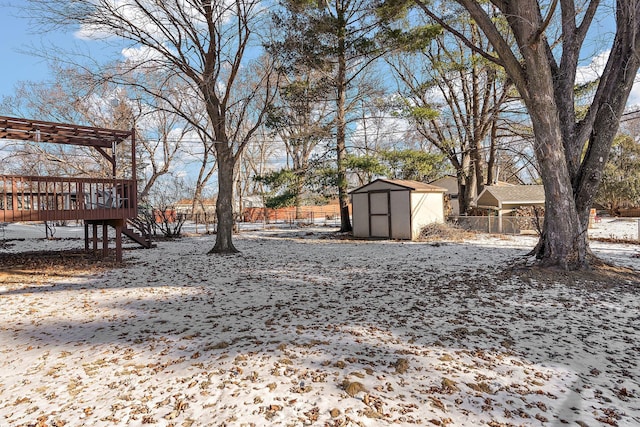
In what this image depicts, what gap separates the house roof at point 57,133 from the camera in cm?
844

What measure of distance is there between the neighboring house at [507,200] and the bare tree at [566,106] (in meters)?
8.85

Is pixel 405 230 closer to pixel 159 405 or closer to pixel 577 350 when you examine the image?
pixel 577 350

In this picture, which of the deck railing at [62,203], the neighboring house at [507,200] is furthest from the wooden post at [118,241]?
the neighboring house at [507,200]

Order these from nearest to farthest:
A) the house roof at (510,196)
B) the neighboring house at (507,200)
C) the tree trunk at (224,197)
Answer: the tree trunk at (224,197) → the neighboring house at (507,200) → the house roof at (510,196)

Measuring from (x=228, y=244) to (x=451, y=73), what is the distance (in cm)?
1298

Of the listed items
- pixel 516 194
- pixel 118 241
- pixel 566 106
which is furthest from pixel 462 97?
pixel 118 241

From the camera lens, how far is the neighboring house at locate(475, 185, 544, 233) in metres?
15.5

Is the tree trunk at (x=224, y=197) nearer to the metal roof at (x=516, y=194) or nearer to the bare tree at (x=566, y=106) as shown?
the bare tree at (x=566, y=106)

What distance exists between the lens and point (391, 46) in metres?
13.6

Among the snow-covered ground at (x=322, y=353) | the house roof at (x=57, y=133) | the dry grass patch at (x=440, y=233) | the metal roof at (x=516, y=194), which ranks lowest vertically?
the snow-covered ground at (x=322, y=353)

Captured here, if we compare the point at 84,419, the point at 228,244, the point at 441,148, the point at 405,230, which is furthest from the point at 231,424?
the point at 441,148

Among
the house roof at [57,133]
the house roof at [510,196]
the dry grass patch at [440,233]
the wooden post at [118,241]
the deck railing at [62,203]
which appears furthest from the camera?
the house roof at [510,196]

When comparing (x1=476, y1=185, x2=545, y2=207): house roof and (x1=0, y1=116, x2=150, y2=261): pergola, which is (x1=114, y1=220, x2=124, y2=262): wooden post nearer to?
(x1=0, y1=116, x2=150, y2=261): pergola

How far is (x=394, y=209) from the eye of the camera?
14.1m
